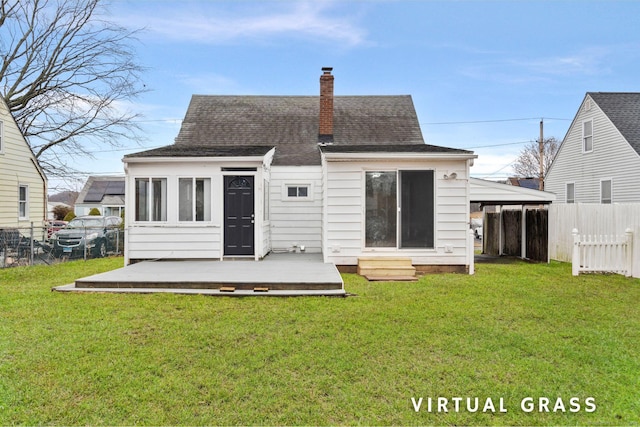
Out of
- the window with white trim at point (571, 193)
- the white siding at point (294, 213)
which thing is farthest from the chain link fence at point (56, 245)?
the window with white trim at point (571, 193)

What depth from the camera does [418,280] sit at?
28.4 ft

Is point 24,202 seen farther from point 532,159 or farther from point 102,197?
point 532,159

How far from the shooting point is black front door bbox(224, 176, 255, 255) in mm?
10352

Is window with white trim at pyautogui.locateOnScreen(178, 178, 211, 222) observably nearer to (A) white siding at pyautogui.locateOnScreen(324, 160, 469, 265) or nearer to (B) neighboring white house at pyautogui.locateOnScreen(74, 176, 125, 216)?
(A) white siding at pyautogui.locateOnScreen(324, 160, 469, 265)

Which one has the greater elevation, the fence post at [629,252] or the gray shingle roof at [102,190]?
the gray shingle roof at [102,190]

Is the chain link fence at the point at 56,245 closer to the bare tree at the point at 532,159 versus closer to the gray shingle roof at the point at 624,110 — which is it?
the gray shingle roof at the point at 624,110

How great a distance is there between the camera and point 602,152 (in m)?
18.0

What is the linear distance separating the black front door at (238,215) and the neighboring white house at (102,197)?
102ft

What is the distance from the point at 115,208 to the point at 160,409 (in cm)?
4073

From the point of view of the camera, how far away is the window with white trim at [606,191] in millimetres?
17688

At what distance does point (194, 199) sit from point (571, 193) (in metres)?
18.6

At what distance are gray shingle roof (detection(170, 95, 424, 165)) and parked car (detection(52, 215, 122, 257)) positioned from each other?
4042 millimetres

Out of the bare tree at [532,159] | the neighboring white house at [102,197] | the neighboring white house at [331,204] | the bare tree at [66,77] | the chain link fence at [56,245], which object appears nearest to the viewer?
the neighboring white house at [331,204]

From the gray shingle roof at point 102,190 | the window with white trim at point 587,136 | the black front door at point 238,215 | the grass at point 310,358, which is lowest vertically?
the grass at point 310,358
